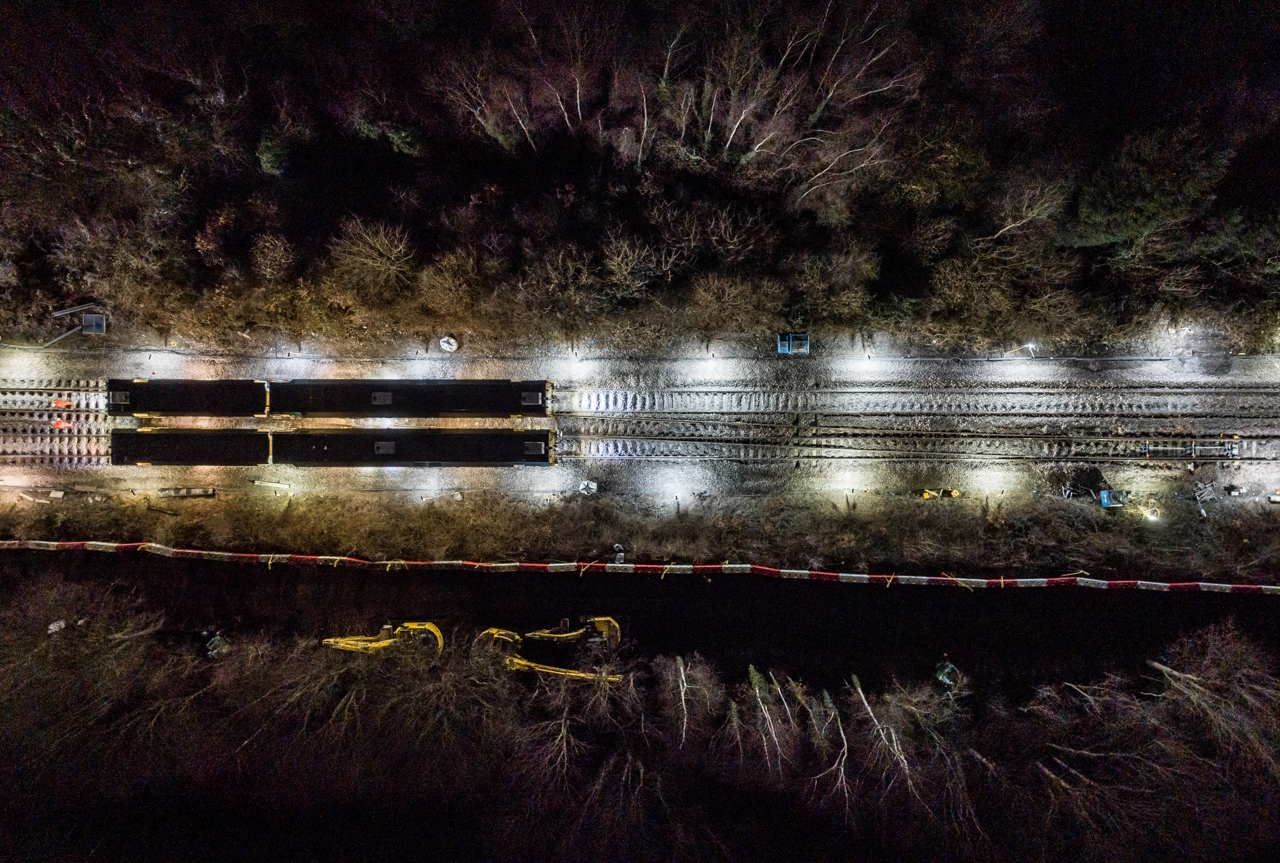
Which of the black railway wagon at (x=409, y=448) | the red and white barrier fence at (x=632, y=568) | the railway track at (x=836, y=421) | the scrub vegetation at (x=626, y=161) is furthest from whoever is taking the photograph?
the railway track at (x=836, y=421)

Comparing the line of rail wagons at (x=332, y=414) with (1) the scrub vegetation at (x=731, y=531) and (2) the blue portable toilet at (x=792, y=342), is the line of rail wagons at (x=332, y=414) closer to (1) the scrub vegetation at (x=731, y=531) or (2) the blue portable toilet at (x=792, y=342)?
(1) the scrub vegetation at (x=731, y=531)

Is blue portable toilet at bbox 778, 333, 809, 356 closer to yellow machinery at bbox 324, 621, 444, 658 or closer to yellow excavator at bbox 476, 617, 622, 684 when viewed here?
yellow excavator at bbox 476, 617, 622, 684

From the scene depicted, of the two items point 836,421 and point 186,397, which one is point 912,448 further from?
point 186,397

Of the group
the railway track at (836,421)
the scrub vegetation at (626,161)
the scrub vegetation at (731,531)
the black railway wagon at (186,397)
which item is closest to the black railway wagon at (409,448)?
the railway track at (836,421)

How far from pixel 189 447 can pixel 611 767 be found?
51.4 ft

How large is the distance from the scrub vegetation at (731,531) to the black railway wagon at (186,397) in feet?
9.91

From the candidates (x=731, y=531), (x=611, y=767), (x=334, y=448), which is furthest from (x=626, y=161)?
(x=611, y=767)

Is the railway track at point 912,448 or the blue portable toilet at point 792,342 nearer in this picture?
the blue portable toilet at point 792,342

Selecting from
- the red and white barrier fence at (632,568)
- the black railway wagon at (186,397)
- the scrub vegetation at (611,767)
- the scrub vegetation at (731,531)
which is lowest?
the scrub vegetation at (611,767)

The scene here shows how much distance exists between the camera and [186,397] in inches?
741

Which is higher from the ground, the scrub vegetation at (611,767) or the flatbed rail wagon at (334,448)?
the flatbed rail wagon at (334,448)

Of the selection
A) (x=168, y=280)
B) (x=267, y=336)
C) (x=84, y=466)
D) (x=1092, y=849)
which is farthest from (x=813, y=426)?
(x=84, y=466)

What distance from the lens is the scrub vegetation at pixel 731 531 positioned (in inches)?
770

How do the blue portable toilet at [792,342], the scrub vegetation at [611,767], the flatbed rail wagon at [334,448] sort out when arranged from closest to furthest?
1. the scrub vegetation at [611,767]
2. the flatbed rail wagon at [334,448]
3. the blue portable toilet at [792,342]
